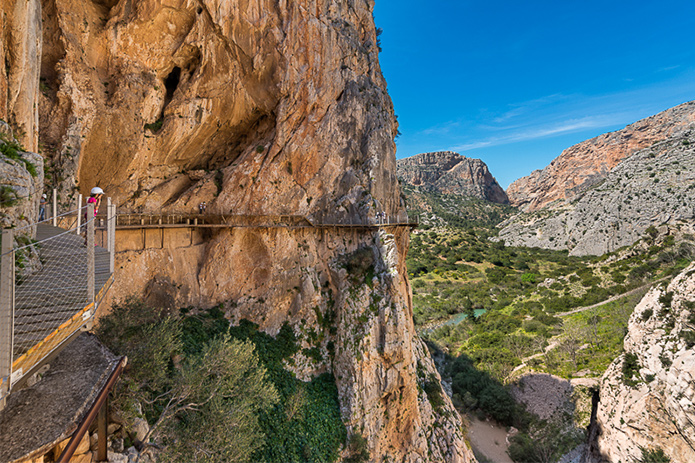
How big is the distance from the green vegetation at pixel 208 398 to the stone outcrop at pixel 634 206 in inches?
2887

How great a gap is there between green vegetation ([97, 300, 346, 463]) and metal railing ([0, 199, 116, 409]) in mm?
3175

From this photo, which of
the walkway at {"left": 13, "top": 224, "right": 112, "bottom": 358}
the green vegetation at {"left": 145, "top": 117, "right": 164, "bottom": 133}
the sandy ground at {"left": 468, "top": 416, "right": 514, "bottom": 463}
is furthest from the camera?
the sandy ground at {"left": 468, "top": 416, "right": 514, "bottom": 463}

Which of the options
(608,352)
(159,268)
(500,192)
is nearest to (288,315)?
(159,268)

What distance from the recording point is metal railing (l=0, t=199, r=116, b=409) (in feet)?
10.8

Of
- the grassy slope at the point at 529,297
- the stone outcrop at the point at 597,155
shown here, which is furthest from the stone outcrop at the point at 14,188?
the stone outcrop at the point at 597,155

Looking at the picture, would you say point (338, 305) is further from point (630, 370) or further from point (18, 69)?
point (630, 370)

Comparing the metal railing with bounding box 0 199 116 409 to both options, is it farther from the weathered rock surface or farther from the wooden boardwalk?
the weathered rock surface

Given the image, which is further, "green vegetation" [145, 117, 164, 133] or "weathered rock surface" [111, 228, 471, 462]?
"weathered rock surface" [111, 228, 471, 462]

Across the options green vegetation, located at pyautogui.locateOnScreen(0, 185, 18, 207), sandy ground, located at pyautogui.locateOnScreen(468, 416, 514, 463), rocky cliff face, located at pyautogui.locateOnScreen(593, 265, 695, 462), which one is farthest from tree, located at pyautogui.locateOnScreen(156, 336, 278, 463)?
sandy ground, located at pyautogui.locateOnScreen(468, 416, 514, 463)

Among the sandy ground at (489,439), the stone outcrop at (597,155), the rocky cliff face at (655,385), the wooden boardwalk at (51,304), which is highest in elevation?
the stone outcrop at (597,155)

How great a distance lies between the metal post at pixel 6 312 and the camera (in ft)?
10.4

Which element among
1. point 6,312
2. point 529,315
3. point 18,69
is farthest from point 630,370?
point 18,69

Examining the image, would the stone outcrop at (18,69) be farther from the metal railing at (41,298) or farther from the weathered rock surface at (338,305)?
the weathered rock surface at (338,305)

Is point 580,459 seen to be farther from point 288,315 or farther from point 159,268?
point 159,268
